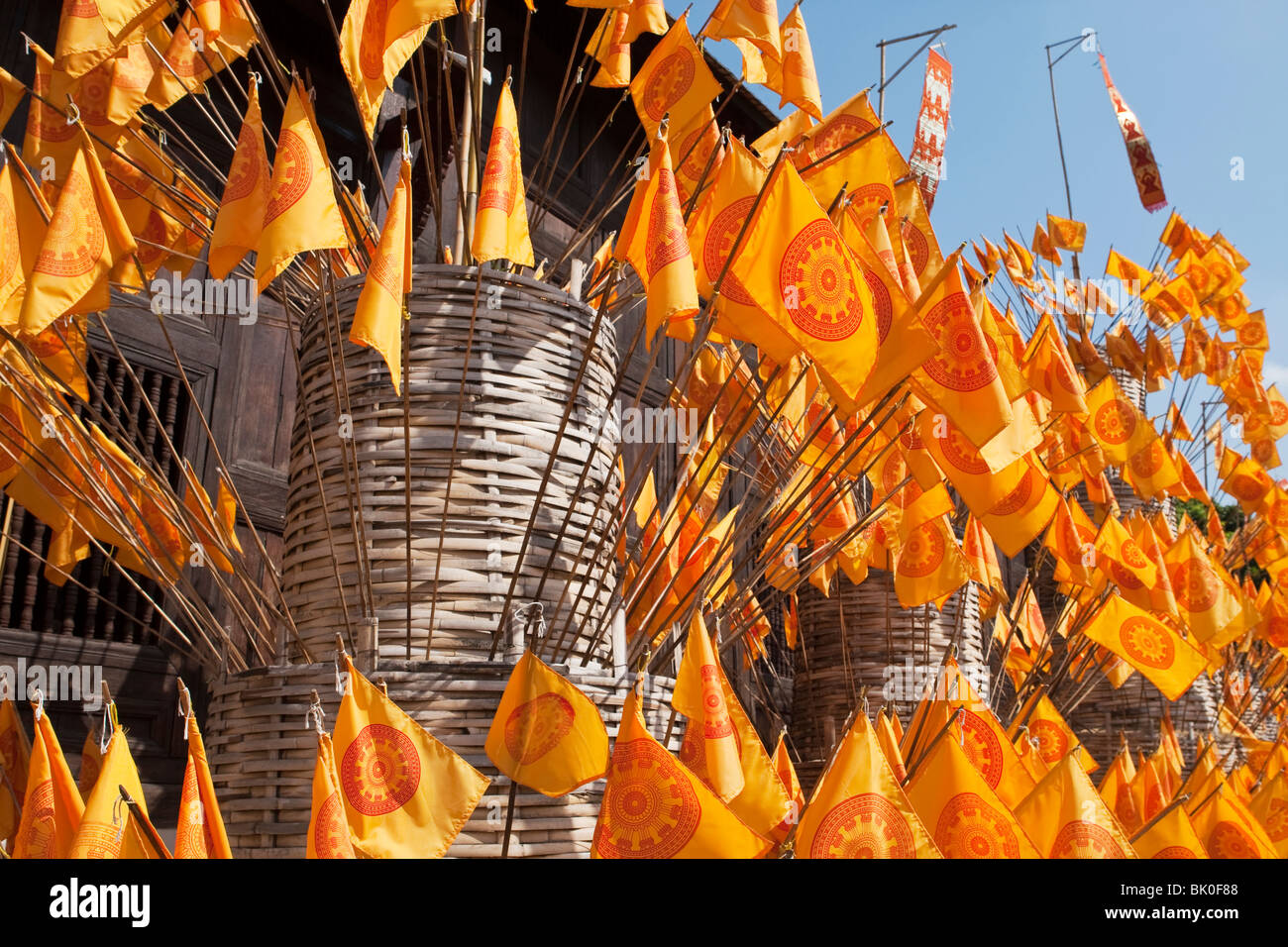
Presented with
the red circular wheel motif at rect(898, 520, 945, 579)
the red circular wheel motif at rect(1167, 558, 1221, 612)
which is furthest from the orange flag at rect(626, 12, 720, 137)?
the red circular wheel motif at rect(1167, 558, 1221, 612)

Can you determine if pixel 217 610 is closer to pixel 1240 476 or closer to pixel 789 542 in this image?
pixel 789 542

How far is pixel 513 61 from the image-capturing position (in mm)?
4055

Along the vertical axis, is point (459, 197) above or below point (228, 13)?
below

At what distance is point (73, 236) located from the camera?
1.25 m

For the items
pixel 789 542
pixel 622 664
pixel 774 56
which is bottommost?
pixel 622 664

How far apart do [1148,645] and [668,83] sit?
1.62 metres

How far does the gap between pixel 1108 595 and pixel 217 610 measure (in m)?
2.19

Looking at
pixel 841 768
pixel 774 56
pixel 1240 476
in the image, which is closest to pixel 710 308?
pixel 841 768

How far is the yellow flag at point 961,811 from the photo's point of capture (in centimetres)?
145

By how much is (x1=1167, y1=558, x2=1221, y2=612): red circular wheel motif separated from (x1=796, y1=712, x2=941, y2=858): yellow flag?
1.75 meters

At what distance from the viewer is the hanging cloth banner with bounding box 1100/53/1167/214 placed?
19.4 feet

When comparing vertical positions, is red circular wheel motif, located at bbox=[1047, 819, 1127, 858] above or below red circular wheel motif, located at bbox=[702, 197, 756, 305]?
below

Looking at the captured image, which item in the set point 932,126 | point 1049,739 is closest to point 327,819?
point 1049,739

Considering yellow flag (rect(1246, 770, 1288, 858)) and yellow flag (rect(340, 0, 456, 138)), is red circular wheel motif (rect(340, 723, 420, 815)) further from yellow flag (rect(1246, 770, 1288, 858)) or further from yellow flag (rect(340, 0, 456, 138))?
yellow flag (rect(1246, 770, 1288, 858))
